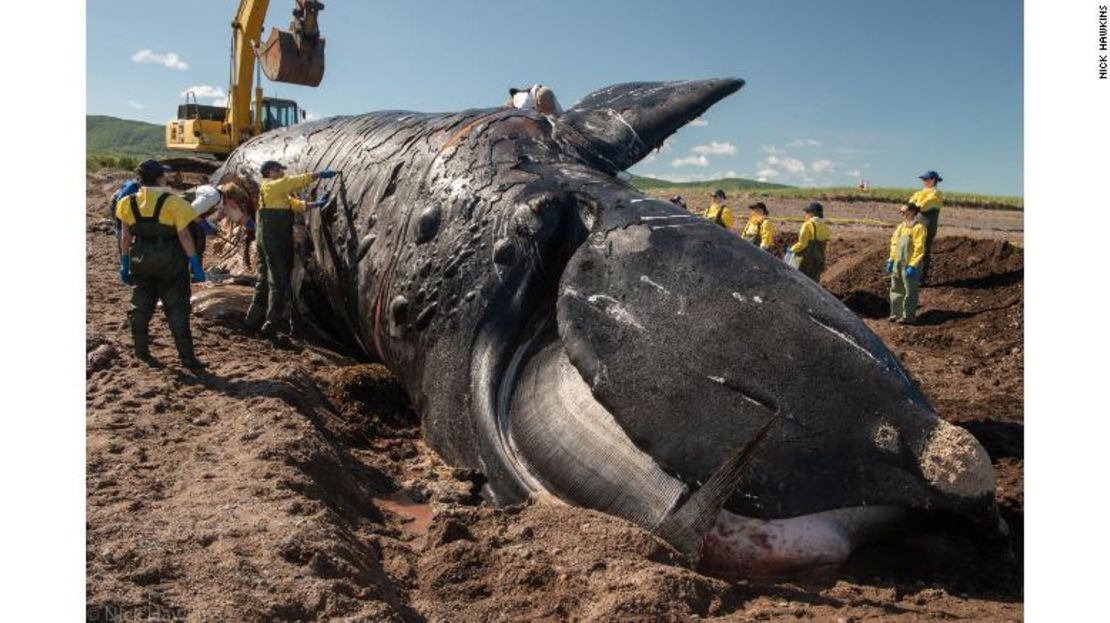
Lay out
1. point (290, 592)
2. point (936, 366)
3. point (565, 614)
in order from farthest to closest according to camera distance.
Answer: point (936, 366) < point (565, 614) < point (290, 592)

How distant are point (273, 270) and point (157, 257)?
53.5 inches

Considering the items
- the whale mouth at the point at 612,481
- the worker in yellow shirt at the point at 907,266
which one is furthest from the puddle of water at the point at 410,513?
the worker in yellow shirt at the point at 907,266

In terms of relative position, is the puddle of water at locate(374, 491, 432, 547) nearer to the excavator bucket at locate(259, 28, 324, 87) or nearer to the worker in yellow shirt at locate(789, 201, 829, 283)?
the worker in yellow shirt at locate(789, 201, 829, 283)

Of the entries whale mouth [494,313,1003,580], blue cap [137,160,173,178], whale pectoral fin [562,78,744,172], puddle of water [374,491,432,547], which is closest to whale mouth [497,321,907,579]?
whale mouth [494,313,1003,580]

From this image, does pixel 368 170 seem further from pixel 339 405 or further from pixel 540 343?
pixel 540 343

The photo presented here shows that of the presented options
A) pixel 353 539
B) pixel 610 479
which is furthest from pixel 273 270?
pixel 610 479

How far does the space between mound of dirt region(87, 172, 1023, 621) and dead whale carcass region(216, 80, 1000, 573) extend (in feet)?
0.76

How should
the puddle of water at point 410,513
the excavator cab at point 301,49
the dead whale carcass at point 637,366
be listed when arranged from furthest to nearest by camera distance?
the excavator cab at point 301,49 → the puddle of water at point 410,513 → the dead whale carcass at point 637,366

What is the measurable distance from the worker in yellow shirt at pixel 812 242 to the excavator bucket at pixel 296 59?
8874 millimetres

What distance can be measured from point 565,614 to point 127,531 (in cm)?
184

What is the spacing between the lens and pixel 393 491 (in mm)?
4953

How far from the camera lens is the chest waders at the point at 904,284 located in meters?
11.8

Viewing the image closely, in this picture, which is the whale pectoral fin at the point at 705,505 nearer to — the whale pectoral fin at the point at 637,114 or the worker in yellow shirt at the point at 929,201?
the whale pectoral fin at the point at 637,114

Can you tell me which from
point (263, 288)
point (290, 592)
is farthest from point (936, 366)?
point (290, 592)
